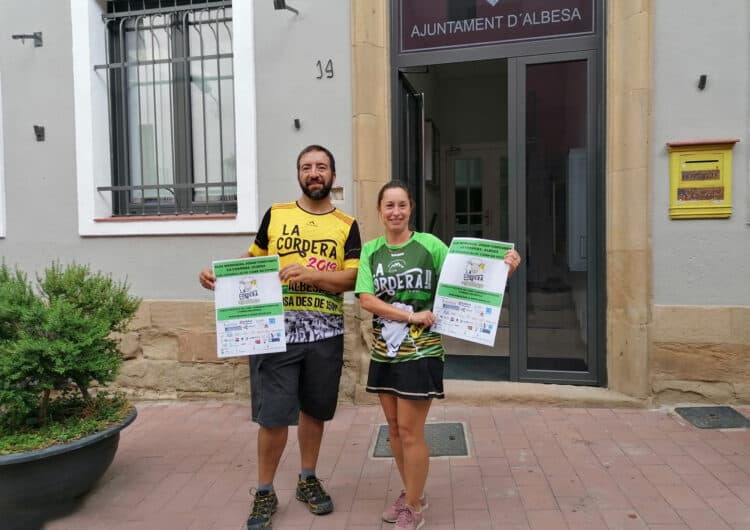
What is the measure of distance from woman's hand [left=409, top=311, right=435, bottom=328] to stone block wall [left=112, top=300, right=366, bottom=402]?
9.11 feet

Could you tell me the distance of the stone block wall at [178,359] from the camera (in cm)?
518

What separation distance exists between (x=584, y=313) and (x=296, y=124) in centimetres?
296

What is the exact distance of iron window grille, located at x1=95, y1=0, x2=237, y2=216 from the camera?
5.39 m

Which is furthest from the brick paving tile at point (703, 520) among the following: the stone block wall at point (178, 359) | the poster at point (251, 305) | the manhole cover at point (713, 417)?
the stone block wall at point (178, 359)

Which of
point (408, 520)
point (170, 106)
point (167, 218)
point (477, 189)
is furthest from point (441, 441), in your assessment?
point (477, 189)

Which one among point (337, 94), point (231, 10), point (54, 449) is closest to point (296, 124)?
point (337, 94)

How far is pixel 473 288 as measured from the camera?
2729 mm

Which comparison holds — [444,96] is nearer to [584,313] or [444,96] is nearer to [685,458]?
[584,313]

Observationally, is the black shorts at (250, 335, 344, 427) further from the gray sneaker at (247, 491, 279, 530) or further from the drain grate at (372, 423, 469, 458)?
the drain grate at (372, 423, 469, 458)

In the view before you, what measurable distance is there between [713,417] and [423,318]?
9.64ft

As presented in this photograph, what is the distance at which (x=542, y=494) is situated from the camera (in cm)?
328

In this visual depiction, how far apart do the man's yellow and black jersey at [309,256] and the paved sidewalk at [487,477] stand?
3.46ft

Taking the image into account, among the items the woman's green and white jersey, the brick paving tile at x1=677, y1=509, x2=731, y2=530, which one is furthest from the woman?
the brick paving tile at x1=677, y1=509, x2=731, y2=530

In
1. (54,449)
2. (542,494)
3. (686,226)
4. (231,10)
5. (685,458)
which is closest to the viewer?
(54,449)
